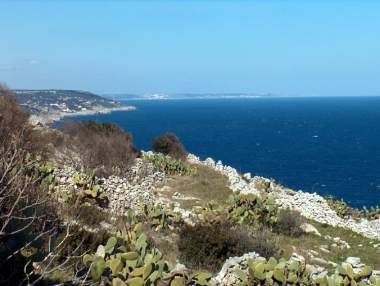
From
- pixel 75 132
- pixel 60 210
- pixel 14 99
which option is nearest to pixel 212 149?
pixel 75 132

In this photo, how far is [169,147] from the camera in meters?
38.7

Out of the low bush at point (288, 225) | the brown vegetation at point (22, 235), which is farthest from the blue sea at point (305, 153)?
the brown vegetation at point (22, 235)

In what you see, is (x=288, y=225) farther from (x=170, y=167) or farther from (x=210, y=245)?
(x=170, y=167)

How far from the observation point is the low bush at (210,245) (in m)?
12.3

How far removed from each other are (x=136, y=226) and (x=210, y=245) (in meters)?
2.59

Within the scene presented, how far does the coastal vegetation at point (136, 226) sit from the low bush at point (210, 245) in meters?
0.03

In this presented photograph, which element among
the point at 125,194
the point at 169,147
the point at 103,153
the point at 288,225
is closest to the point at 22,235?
the point at 125,194

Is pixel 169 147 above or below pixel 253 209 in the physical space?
below

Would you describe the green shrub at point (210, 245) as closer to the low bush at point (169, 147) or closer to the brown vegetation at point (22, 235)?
the brown vegetation at point (22, 235)

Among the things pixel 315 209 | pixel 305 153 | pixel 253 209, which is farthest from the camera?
pixel 305 153

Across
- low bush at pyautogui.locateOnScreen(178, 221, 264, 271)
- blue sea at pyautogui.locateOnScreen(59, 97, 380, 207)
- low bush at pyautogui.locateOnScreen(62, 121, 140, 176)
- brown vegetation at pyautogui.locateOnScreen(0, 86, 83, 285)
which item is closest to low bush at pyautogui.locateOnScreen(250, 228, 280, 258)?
low bush at pyautogui.locateOnScreen(178, 221, 264, 271)

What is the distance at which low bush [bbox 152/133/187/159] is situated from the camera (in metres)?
37.7

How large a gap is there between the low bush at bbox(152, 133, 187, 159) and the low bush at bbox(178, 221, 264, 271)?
76.6 ft

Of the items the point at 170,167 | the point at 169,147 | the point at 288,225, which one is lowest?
the point at 169,147
